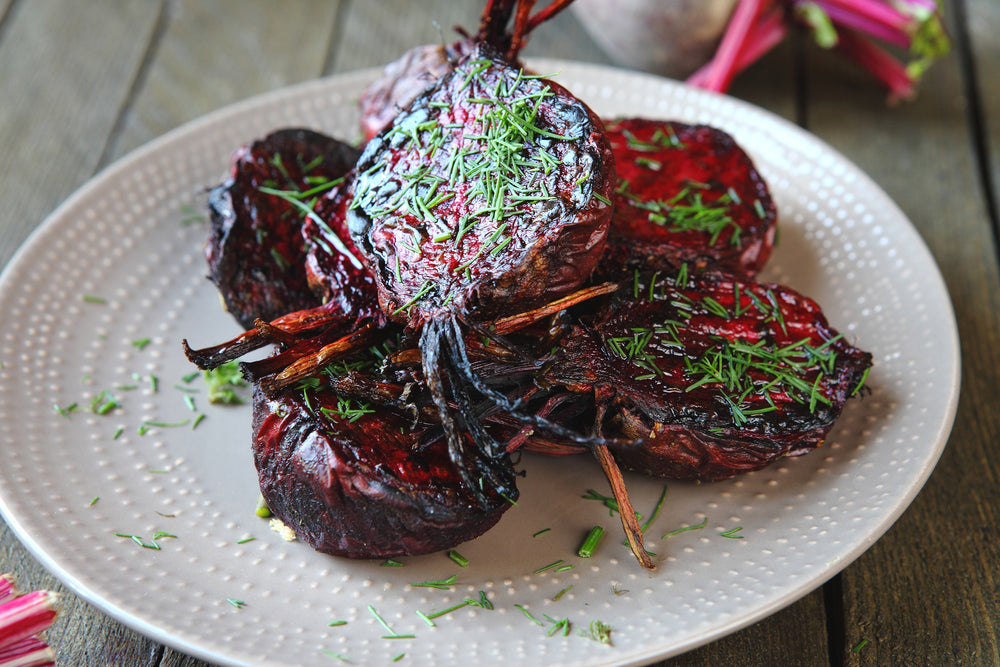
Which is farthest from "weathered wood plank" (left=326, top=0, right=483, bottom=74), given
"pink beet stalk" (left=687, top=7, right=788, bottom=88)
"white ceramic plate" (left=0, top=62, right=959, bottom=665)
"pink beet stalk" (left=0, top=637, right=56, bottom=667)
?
"pink beet stalk" (left=0, top=637, right=56, bottom=667)

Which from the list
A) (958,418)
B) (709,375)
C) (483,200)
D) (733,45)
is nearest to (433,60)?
(483,200)

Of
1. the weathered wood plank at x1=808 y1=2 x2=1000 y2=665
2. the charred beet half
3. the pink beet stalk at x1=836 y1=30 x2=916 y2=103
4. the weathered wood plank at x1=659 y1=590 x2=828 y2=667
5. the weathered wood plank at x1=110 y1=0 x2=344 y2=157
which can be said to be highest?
the charred beet half

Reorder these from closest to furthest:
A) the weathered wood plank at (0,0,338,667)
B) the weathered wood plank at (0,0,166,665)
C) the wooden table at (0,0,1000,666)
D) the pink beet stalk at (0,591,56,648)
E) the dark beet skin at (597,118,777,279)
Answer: the pink beet stalk at (0,591,56,648) → the wooden table at (0,0,1000,666) → the dark beet skin at (597,118,777,279) → the weathered wood plank at (0,0,166,665) → the weathered wood plank at (0,0,338,667)

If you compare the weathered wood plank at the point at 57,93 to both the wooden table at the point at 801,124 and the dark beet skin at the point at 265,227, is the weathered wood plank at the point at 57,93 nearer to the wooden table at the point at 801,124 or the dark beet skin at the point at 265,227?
the wooden table at the point at 801,124

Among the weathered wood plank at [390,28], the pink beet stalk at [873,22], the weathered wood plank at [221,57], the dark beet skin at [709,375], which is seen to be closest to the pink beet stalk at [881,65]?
the pink beet stalk at [873,22]

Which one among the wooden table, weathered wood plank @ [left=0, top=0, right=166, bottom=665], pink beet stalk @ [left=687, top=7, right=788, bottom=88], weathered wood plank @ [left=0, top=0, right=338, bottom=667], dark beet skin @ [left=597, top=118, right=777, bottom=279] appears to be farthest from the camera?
pink beet stalk @ [left=687, top=7, right=788, bottom=88]

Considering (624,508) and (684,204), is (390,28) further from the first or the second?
(624,508)

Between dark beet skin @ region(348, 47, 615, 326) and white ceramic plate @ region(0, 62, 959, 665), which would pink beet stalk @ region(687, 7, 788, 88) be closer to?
white ceramic plate @ region(0, 62, 959, 665)
